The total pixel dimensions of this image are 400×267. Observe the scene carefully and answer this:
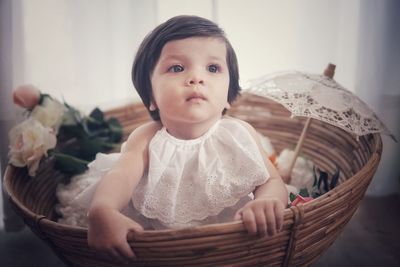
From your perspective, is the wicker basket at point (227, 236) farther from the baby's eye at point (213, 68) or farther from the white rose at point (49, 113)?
the baby's eye at point (213, 68)

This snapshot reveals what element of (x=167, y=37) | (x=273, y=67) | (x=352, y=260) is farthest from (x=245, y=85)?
(x=352, y=260)

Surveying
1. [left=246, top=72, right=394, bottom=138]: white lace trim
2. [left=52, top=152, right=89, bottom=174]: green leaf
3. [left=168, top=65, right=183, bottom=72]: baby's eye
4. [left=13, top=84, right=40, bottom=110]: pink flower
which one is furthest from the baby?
[left=13, top=84, right=40, bottom=110]: pink flower

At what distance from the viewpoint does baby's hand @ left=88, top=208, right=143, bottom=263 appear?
55cm

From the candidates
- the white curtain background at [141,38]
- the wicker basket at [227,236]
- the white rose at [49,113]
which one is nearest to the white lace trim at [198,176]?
the wicker basket at [227,236]

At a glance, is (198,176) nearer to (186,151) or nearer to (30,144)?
(186,151)

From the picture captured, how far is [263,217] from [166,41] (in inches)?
11.8

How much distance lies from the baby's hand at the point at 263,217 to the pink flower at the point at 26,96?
0.59 meters

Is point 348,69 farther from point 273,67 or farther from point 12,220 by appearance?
point 12,220

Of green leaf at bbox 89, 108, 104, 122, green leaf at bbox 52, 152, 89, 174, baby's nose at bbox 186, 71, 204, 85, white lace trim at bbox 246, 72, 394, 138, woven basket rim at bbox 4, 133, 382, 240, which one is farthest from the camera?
green leaf at bbox 89, 108, 104, 122

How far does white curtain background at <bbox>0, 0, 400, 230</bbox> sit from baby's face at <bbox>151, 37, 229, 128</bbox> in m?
0.22

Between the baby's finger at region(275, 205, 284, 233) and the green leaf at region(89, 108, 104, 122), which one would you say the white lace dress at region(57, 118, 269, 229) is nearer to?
the baby's finger at region(275, 205, 284, 233)

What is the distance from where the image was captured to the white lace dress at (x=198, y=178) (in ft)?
2.16

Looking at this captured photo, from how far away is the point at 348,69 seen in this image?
1.08 metres

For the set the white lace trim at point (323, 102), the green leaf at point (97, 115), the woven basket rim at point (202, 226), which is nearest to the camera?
the woven basket rim at point (202, 226)
